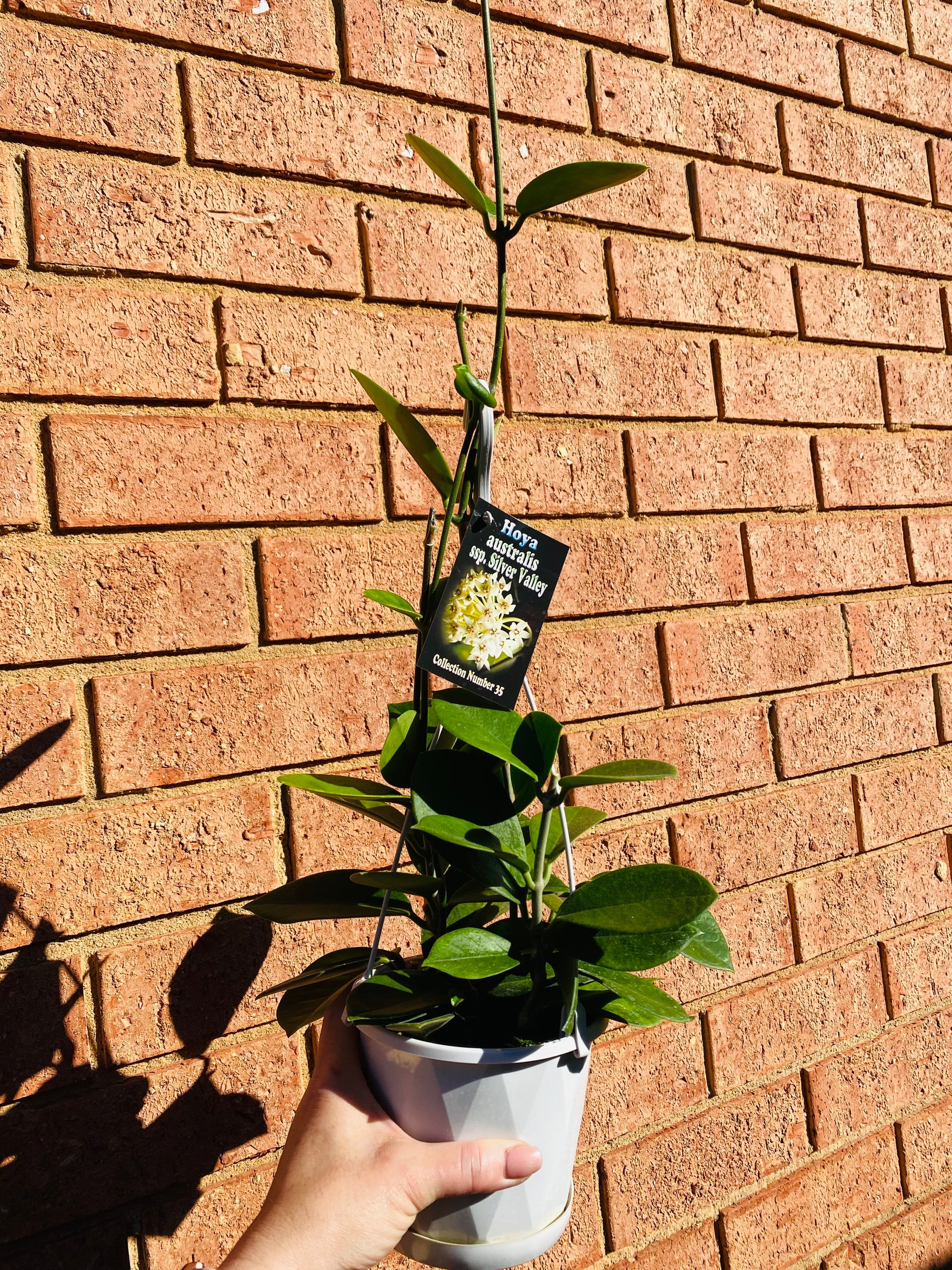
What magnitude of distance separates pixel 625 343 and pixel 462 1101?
2.82 ft

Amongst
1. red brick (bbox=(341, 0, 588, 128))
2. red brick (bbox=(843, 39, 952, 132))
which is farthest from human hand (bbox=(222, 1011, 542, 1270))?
red brick (bbox=(843, 39, 952, 132))

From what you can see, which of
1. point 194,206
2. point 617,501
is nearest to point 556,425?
point 617,501

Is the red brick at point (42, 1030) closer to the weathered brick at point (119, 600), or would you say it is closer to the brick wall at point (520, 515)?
the brick wall at point (520, 515)

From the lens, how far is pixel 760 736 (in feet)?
4.18

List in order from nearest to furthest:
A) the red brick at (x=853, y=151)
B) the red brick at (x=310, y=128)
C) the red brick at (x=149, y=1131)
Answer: the red brick at (x=149, y=1131)
the red brick at (x=310, y=128)
the red brick at (x=853, y=151)

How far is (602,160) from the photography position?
112 cm

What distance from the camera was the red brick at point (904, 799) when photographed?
1368 mm

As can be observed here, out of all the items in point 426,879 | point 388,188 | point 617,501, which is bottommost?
point 426,879

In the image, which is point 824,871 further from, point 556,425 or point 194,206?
point 194,206

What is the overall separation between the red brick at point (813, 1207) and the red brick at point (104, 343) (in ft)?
3.60

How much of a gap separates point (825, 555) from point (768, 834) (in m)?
0.38

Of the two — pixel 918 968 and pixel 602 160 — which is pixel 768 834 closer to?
pixel 918 968

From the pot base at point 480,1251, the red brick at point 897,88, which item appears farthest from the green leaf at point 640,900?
the red brick at point 897,88

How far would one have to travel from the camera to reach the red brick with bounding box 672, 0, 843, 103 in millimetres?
1274
